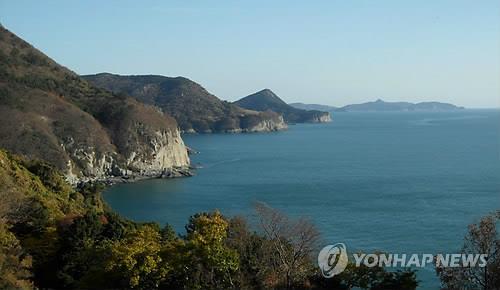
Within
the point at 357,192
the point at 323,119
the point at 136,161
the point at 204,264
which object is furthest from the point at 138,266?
the point at 323,119

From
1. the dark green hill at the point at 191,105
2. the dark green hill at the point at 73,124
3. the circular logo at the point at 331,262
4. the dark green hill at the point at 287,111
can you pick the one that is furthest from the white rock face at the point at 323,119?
the circular logo at the point at 331,262

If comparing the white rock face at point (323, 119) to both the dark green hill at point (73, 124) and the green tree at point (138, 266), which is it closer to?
the dark green hill at point (73, 124)

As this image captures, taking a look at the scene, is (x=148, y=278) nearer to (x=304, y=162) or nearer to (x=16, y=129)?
(x=16, y=129)

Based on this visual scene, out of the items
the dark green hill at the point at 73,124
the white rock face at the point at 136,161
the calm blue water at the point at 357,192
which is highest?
the dark green hill at the point at 73,124

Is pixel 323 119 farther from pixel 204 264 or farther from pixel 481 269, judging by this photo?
pixel 481 269

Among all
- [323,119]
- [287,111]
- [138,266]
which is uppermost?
[287,111]

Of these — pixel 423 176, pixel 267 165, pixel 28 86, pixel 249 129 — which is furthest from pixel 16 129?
pixel 249 129
